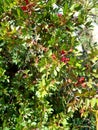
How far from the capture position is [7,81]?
3.54 m

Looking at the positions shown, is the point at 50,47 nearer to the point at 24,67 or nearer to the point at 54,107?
the point at 24,67

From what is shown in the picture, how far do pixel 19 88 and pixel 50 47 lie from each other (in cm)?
58

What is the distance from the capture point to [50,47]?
11.0 feet

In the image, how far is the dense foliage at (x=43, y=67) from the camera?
326 centimetres

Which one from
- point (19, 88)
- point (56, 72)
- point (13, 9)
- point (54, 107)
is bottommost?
point (54, 107)

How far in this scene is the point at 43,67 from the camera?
3.25 metres

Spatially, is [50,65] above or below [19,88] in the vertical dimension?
above

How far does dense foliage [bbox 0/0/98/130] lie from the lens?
326cm

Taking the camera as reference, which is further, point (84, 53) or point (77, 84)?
point (84, 53)

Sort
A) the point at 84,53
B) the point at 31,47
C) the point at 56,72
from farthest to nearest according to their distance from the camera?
the point at 84,53 < the point at 31,47 < the point at 56,72

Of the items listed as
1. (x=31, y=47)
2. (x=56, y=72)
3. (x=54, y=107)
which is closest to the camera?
(x=56, y=72)

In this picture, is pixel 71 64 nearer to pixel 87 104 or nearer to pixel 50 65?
pixel 50 65

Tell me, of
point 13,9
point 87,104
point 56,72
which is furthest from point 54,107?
point 13,9

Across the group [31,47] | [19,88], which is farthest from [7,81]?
[31,47]
